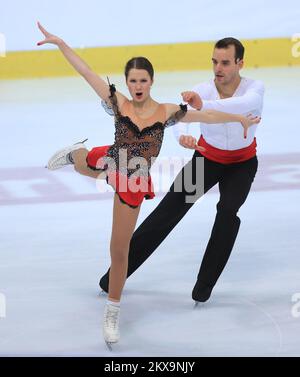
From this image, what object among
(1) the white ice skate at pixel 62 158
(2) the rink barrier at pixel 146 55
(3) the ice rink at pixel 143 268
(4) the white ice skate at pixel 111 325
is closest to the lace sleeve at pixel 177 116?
(1) the white ice skate at pixel 62 158

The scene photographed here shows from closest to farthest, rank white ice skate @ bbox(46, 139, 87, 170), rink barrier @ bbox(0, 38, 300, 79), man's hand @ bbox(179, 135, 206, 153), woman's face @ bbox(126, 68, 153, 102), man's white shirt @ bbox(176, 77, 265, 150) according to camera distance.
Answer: woman's face @ bbox(126, 68, 153, 102), man's hand @ bbox(179, 135, 206, 153), man's white shirt @ bbox(176, 77, 265, 150), white ice skate @ bbox(46, 139, 87, 170), rink barrier @ bbox(0, 38, 300, 79)

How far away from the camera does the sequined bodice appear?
4.03 metres

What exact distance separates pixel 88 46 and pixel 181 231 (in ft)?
16.4

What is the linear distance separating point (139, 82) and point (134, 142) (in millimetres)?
247

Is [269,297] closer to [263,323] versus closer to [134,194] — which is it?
[263,323]

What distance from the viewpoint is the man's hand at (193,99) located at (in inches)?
160

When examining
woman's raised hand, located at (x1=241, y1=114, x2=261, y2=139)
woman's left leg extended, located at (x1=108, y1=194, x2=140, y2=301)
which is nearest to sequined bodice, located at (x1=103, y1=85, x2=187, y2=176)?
woman's left leg extended, located at (x1=108, y1=194, x2=140, y2=301)

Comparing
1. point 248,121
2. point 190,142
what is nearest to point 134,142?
point 190,142

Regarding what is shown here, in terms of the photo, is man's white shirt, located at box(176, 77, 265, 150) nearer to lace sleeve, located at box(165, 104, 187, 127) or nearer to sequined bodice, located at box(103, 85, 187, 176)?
lace sleeve, located at box(165, 104, 187, 127)

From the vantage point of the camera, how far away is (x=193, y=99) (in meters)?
4.11

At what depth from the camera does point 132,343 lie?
13.8 feet

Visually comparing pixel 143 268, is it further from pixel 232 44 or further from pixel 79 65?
pixel 79 65

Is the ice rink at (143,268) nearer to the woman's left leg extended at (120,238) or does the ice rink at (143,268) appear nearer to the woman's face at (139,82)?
the woman's left leg extended at (120,238)

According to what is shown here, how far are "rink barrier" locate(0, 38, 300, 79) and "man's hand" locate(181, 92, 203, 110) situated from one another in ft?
20.6
